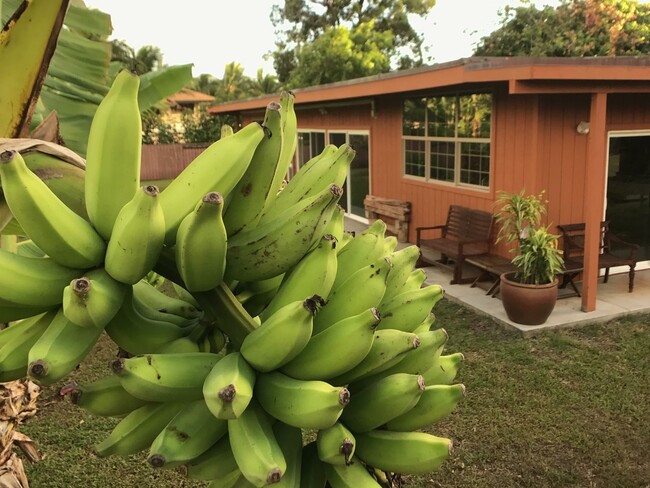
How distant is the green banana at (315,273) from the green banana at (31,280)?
40cm

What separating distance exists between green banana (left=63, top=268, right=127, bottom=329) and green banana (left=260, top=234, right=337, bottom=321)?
34 centimetres

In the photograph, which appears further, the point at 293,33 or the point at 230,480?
the point at 293,33

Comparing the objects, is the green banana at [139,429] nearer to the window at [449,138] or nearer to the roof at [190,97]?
the window at [449,138]

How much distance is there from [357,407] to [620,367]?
17.5 feet

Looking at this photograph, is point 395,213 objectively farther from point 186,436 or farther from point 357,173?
point 186,436

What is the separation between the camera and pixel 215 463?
1.23 metres

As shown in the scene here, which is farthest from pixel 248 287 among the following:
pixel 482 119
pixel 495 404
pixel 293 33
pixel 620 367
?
pixel 293 33

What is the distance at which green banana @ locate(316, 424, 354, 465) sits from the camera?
3.60 feet

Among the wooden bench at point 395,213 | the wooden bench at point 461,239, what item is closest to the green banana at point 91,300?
the wooden bench at point 461,239

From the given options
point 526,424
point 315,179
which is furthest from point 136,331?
point 526,424

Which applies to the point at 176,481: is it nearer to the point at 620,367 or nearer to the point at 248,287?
the point at 248,287

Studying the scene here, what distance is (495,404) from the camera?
504 cm

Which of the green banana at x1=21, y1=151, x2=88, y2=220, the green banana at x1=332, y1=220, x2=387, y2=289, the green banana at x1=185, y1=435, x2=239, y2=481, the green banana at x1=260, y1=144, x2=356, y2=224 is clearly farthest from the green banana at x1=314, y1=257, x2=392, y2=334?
the green banana at x1=21, y1=151, x2=88, y2=220

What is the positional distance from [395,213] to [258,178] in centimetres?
997
